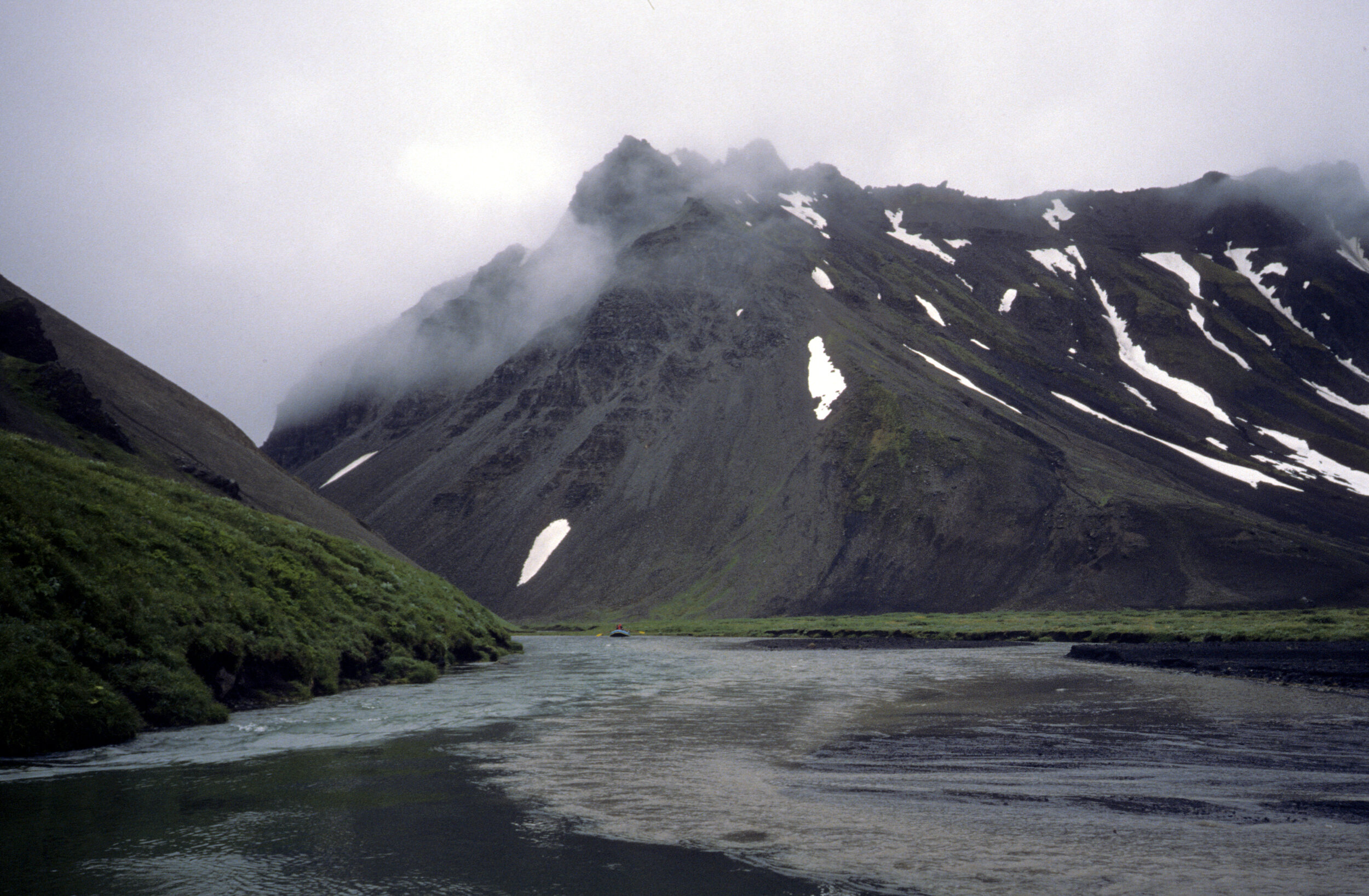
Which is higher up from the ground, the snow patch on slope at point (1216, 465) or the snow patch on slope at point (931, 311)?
the snow patch on slope at point (931, 311)

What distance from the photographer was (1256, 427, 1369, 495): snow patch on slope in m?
138

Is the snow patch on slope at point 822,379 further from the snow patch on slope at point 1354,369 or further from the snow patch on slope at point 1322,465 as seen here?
the snow patch on slope at point 1354,369

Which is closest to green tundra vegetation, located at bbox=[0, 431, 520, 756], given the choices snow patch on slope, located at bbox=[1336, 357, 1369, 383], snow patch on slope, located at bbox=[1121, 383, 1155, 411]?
snow patch on slope, located at bbox=[1121, 383, 1155, 411]

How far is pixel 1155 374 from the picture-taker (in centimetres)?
17475

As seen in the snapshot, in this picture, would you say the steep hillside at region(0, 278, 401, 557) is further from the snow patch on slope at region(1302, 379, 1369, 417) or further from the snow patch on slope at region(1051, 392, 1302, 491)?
the snow patch on slope at region(1302, 379, 1369, 417)

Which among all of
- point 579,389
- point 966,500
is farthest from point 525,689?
point 579,389

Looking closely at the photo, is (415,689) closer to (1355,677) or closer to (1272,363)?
(1355,677)

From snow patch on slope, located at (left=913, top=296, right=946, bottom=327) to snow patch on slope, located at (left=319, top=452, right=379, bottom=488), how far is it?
116 m

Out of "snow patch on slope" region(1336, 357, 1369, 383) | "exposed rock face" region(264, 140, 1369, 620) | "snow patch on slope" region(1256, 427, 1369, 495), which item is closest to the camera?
"exposed rock face" region(264, 140, 1369, 620)

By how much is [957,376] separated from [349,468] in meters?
123

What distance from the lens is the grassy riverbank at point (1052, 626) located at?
196 ft

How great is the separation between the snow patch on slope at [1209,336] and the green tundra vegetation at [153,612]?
643 ft

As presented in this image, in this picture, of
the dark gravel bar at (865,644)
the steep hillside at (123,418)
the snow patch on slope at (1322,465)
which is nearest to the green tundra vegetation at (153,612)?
the steep hillside at (123,418)

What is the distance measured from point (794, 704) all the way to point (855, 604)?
80.4 meters
